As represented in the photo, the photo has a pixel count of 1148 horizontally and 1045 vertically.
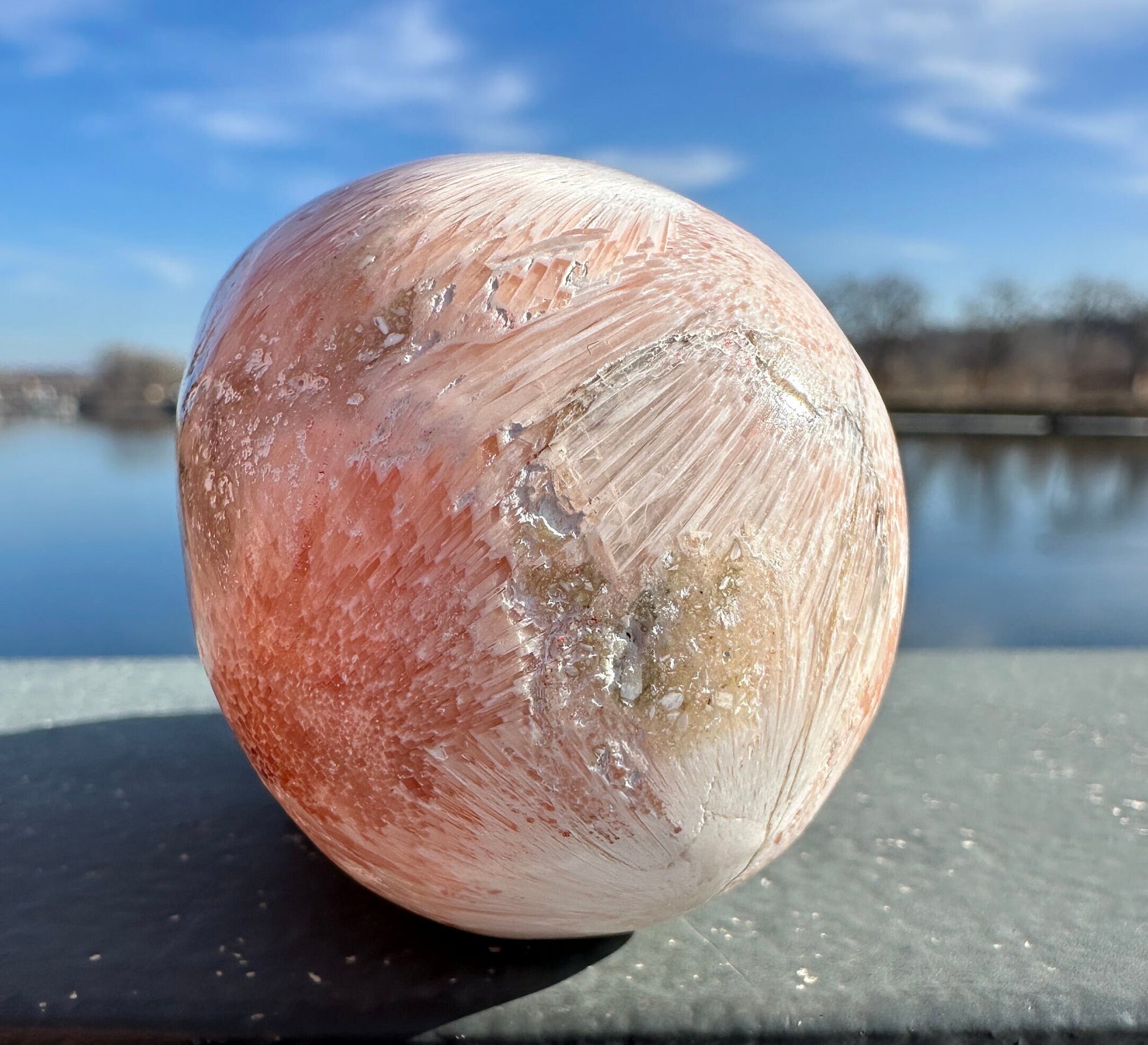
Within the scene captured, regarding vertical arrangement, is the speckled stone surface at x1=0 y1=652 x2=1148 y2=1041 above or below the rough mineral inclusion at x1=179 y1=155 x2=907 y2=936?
below

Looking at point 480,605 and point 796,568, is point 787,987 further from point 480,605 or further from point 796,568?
point 480,605

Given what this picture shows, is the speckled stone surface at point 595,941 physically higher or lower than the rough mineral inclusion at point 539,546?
A: lower

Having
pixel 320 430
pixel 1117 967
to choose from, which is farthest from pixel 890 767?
pixel 320 430

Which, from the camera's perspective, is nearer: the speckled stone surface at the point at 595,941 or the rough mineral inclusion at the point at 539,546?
the rough mineral inclusion at the point at 539,546

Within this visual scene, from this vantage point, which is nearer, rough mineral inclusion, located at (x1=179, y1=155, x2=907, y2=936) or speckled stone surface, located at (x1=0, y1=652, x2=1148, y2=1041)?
rough mineral inclusion, located at (x1=179, y1=155, x2=907, y2=936)
